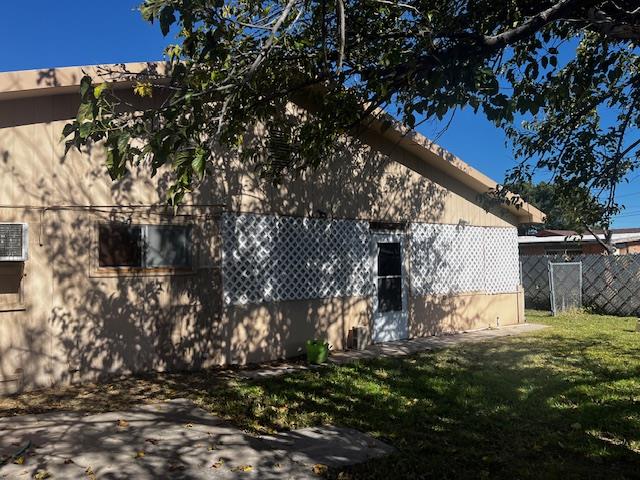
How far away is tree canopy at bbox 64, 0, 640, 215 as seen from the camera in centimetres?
364

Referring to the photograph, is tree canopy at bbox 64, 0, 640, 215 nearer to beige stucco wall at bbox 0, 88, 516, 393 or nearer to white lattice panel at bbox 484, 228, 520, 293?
beige stucco wall at bbox 0, 88, 516, 393

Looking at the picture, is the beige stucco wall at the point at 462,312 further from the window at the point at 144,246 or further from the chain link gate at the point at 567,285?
the window at the point at 144,246

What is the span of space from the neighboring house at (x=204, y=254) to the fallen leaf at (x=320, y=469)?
3281mm

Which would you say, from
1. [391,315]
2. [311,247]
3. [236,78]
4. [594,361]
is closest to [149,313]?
[311,247]

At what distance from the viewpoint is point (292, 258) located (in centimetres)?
898

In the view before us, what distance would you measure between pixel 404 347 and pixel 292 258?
266 centimetres

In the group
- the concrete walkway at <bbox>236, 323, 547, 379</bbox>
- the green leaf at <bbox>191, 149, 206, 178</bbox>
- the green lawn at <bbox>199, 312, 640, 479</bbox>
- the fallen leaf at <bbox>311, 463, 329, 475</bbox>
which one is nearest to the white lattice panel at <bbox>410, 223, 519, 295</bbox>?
the concrete walkway at <bbox>236, 323, 547, 379</bbox>

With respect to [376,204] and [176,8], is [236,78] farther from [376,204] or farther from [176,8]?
[376,204]

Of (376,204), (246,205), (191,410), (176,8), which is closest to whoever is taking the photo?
(176,8)

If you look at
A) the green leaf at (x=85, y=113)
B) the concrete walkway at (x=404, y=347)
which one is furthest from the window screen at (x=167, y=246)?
the green leaf at (x=85, y=113)

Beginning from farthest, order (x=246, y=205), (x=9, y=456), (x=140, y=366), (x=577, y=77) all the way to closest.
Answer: (x=246, y=205) → (x=140, y=366) → (x=577, y=77) → (x=9, y=456)

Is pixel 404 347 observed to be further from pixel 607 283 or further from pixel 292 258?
pixel 607 283

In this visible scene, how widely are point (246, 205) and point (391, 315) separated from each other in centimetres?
378

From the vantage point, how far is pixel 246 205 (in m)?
8.42
